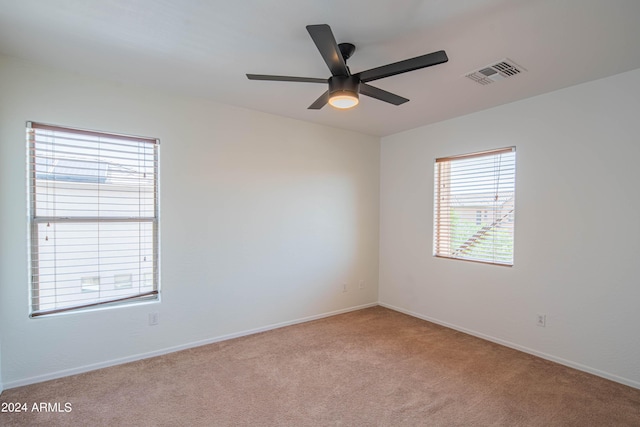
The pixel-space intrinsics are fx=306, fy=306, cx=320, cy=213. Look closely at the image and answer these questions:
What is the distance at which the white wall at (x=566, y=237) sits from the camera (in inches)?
101

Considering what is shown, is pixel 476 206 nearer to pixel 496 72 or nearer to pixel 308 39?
pixel 496 72

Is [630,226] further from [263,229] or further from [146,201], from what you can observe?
[146,201]

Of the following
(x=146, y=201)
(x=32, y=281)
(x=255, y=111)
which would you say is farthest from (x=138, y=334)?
→ (x=255, y=111)

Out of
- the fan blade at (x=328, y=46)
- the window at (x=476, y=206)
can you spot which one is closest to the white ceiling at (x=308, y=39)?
the fan blade at (x=328, y=46)

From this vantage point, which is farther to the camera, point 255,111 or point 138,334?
point 255,111

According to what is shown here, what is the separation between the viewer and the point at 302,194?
3.97 metres

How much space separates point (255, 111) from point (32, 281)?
260cm

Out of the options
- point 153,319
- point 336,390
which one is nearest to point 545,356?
point 336,390

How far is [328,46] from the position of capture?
1731 mm

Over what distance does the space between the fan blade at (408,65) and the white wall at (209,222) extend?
6.28 ft

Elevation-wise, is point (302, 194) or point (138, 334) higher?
point (302, 194)

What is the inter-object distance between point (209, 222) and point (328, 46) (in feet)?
7.36

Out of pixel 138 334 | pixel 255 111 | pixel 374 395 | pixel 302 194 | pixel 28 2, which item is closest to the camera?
pixel 28 2

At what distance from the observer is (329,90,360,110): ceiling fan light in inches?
81.3
